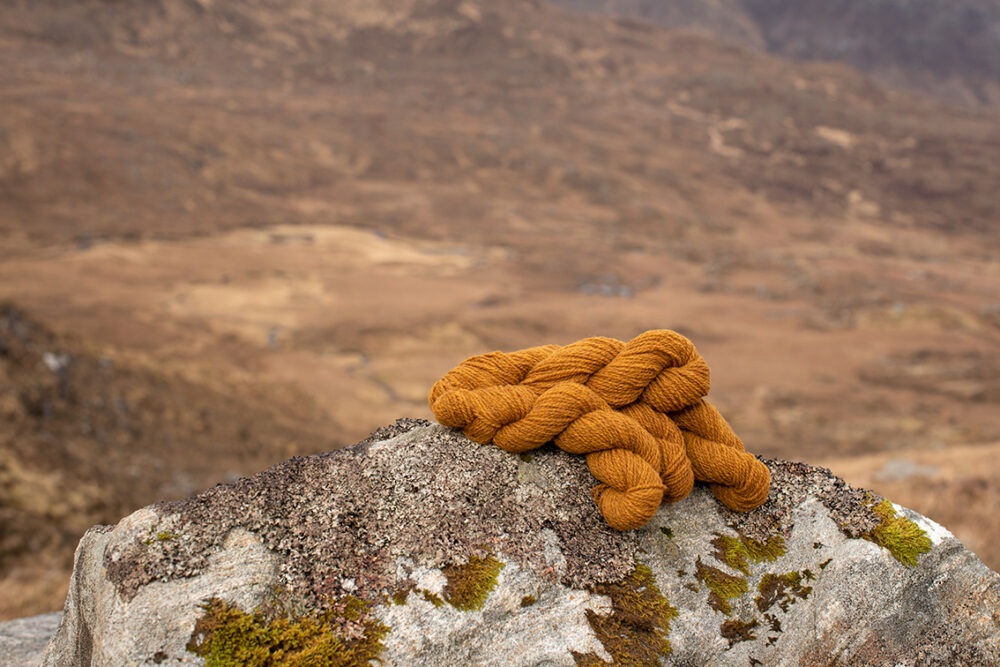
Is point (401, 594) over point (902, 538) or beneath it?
beneath

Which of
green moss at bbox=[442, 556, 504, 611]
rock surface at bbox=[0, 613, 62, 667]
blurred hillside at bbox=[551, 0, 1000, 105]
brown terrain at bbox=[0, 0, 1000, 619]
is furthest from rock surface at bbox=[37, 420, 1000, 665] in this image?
blurred hillside at bbox=[551, 0, 1000, 105]

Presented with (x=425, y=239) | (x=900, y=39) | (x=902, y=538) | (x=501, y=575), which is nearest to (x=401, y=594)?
(x=501, y=575)

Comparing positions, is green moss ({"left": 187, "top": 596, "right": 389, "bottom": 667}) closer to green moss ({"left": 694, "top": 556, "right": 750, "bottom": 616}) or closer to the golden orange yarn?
the golden orange yarn

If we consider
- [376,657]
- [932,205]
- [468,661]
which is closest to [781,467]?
[468,661]

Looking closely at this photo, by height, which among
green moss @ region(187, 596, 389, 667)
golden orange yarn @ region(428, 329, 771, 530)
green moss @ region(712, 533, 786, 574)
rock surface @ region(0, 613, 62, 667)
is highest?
golden orange yarn @ region(428, 329, 771, 530)

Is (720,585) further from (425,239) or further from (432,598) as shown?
(425,239)

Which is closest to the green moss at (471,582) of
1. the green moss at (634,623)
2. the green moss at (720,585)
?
the green moss at (634,623)

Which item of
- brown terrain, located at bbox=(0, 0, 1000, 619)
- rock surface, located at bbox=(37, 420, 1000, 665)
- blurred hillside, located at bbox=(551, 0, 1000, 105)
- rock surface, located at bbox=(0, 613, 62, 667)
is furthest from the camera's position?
blurred hillside, located at bbox=(551, 0, 1000, 105)

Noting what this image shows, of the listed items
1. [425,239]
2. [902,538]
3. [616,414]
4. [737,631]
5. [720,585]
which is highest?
[616,414]

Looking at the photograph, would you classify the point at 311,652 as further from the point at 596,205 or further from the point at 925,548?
the point at 596,205
